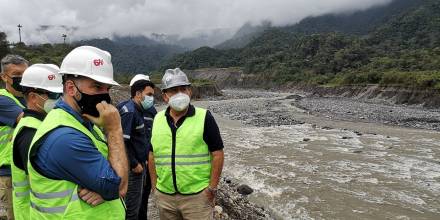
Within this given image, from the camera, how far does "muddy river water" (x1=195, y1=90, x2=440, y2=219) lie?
10508 mm

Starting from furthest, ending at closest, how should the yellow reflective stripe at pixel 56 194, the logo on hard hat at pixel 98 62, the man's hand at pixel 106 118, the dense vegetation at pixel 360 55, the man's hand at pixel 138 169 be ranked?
the dense vegetation at pixel 360 55 → the man's hand at pixel 138 169 → the logo on hard hat at pixel 98 62 → the man's hand at pixel 106 118 → the yellow reflective stripe at pixel 56 194

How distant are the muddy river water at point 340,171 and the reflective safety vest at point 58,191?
7.84 meters

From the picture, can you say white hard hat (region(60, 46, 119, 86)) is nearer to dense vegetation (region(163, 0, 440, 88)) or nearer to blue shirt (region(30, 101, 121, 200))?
blue shirt (region(30, 101, 121, 200))

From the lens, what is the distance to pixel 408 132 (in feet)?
82.5

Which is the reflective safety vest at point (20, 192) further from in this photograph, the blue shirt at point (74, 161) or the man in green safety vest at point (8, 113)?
the blue shirt at point (74, 161)

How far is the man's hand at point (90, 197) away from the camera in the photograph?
8.22ft

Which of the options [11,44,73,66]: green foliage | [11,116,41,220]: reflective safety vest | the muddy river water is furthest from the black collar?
[11,44,73,66]: green foliage

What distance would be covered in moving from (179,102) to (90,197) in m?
2.14

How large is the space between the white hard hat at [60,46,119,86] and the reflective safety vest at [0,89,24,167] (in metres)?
2.49

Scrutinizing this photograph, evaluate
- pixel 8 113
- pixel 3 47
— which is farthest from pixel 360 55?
pixel 8 113

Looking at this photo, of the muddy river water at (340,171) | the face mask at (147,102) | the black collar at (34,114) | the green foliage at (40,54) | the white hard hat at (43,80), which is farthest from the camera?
the green foliage at (40,54)

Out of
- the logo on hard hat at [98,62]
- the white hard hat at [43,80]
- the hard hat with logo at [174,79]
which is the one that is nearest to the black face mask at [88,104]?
the logo on hard hat at [98,62]

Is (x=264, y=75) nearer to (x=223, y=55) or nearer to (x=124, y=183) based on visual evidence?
(x=223, y=55)

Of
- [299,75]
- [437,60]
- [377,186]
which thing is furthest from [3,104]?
[299,75]
